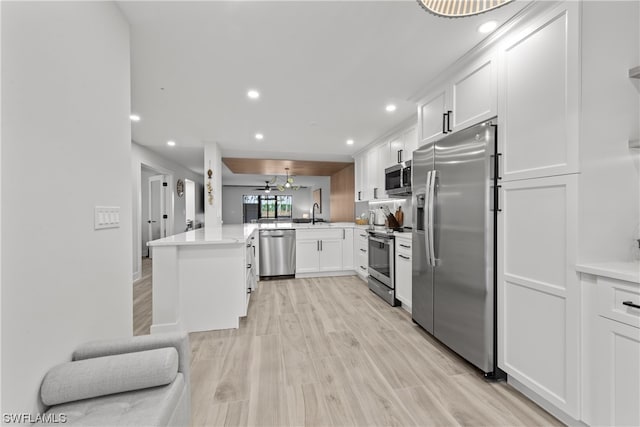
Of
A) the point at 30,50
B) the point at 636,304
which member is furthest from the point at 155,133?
the point at 636,304

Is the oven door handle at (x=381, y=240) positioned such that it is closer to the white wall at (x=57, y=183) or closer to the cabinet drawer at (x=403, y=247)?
the cabinet drawer at (x=403, y=247)

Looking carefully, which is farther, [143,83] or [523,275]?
[143,83]

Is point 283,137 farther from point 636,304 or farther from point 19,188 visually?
point 636,304

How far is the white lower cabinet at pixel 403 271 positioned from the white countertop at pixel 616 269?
168cm

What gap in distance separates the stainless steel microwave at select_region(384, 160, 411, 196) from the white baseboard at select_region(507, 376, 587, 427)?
2167 millimetres

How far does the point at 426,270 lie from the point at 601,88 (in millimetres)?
1648

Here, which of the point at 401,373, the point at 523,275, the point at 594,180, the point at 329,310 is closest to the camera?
the point at 594,180

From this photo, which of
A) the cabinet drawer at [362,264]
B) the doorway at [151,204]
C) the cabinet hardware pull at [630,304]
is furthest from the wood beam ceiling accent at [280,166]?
the cabinet hardware pull at [630,304]

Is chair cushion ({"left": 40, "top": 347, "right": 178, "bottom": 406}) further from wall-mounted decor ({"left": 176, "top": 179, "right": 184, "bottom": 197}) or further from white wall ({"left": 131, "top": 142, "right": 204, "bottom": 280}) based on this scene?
wall-mounted decor ({"left": 176, "top": 179, "right": 184, "bottom": 197})

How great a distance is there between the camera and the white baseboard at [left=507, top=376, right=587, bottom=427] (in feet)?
4.67

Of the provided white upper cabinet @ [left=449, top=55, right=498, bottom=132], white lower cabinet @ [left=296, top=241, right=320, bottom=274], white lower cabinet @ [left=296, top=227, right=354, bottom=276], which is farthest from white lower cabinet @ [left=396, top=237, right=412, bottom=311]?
white lower cabinet @ [left=296, top=241, right=320, bottom=274]

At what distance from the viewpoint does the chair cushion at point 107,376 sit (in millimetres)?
1000

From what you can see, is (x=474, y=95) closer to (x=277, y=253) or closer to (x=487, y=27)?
(x=487, y=27)

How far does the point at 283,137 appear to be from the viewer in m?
4.35
